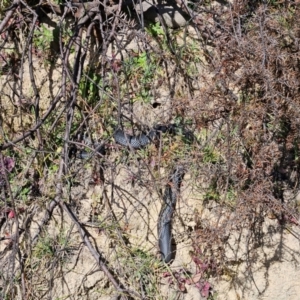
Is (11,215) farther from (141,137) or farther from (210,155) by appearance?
(210,155)

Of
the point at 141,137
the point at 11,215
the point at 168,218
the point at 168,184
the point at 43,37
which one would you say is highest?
the point at 43,37

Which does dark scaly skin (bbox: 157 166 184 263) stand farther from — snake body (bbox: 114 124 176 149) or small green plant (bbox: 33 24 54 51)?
small green plant (bbox: 33 24 54 51)

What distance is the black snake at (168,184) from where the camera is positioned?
3.59 m

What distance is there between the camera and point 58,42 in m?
3.72

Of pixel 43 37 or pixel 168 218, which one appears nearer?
pixel 168 218

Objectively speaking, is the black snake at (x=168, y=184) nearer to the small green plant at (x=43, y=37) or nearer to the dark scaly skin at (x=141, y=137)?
the dark scaly skin at (x=141, y=137)

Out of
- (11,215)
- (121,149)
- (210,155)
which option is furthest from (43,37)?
(210,155)

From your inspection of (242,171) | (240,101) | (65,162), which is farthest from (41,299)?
(240,101)

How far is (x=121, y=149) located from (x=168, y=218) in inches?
20.0

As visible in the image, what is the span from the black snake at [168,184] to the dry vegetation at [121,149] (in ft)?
0.16

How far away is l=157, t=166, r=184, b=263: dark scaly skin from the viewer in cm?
359

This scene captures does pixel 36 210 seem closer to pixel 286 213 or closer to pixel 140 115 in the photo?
pixel 140 115

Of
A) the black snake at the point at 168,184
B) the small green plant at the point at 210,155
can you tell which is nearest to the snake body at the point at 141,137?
the black snake at the point at 168,184

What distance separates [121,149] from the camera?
3697mm
